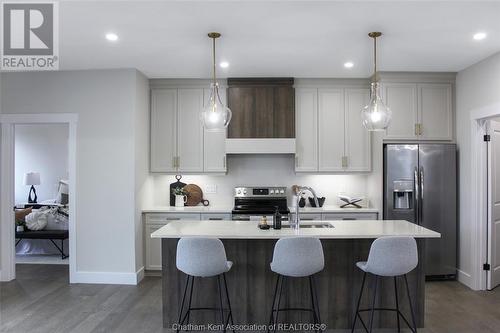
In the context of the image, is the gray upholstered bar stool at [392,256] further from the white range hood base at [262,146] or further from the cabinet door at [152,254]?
the cabinet door at [152,254]

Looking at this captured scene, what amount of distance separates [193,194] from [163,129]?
1.01 m

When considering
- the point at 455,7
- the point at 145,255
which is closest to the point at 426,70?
the point at 455,7

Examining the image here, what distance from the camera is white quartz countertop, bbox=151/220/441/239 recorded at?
9.50ft

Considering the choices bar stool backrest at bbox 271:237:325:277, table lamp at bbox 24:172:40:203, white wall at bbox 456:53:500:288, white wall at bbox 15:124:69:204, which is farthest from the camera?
white wall at bbox 15:124:69:204

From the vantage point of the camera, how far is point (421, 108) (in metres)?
4.71

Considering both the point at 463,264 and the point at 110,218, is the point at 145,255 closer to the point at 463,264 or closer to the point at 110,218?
the point at 110,218

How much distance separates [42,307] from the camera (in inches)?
144

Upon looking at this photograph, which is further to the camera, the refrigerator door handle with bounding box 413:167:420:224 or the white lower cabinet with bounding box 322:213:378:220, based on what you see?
the white lower cabinet with bounding box 322:213:378:220

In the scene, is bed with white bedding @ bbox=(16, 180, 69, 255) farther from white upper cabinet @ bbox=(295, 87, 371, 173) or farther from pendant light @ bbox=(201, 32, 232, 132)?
white upper cabinet @ bbox=(295, 87, 371, 173)

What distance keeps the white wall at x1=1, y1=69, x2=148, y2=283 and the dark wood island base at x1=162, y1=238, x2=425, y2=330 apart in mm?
1450

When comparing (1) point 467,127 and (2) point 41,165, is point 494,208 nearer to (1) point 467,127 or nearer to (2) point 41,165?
(1) point 467,127

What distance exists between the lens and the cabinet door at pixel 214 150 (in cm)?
497

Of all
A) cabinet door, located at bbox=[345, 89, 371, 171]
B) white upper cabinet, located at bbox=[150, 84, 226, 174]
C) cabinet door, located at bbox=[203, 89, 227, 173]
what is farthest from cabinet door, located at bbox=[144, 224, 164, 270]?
cabinet door, located at bbox=[345, 89, 371, 171]

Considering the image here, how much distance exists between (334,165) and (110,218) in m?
3.00
